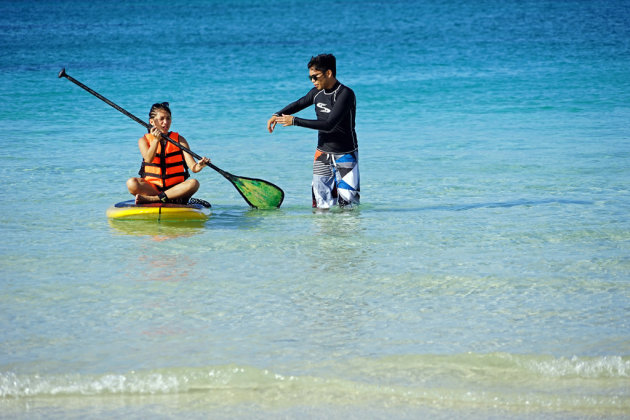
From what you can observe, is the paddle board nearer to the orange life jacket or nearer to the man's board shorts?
the orange life jacket

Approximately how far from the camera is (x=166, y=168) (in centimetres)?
784

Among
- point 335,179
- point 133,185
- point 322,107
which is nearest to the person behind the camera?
point 133,185

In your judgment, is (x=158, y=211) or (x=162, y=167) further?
(x=162, y=167)

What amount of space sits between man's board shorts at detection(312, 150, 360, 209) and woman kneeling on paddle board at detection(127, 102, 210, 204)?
1.02 metres

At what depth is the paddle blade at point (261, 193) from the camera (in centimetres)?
852

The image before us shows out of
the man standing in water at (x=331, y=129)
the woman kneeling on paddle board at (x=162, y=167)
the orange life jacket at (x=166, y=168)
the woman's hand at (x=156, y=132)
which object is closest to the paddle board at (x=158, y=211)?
the woman kneeling on paddle board at (x=162, y=167)

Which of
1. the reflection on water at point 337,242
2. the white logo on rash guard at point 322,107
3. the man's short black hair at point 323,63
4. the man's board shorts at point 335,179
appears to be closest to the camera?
the reflection on water at point 337,242

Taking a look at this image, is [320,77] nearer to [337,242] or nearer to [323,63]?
[323,63]

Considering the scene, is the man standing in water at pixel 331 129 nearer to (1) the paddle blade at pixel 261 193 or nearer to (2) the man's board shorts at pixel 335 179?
(2) the man's board shorts at pixel 335 179

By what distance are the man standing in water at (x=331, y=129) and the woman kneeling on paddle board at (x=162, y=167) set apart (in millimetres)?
805

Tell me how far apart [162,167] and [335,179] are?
150 centimetres

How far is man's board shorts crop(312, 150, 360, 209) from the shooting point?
794 cm

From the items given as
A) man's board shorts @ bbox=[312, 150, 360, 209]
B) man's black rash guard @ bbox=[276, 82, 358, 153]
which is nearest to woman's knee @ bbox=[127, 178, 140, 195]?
man's black rash guard @ bbox=[276, 82, 358, 153]

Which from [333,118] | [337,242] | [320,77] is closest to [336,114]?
[333,118]
